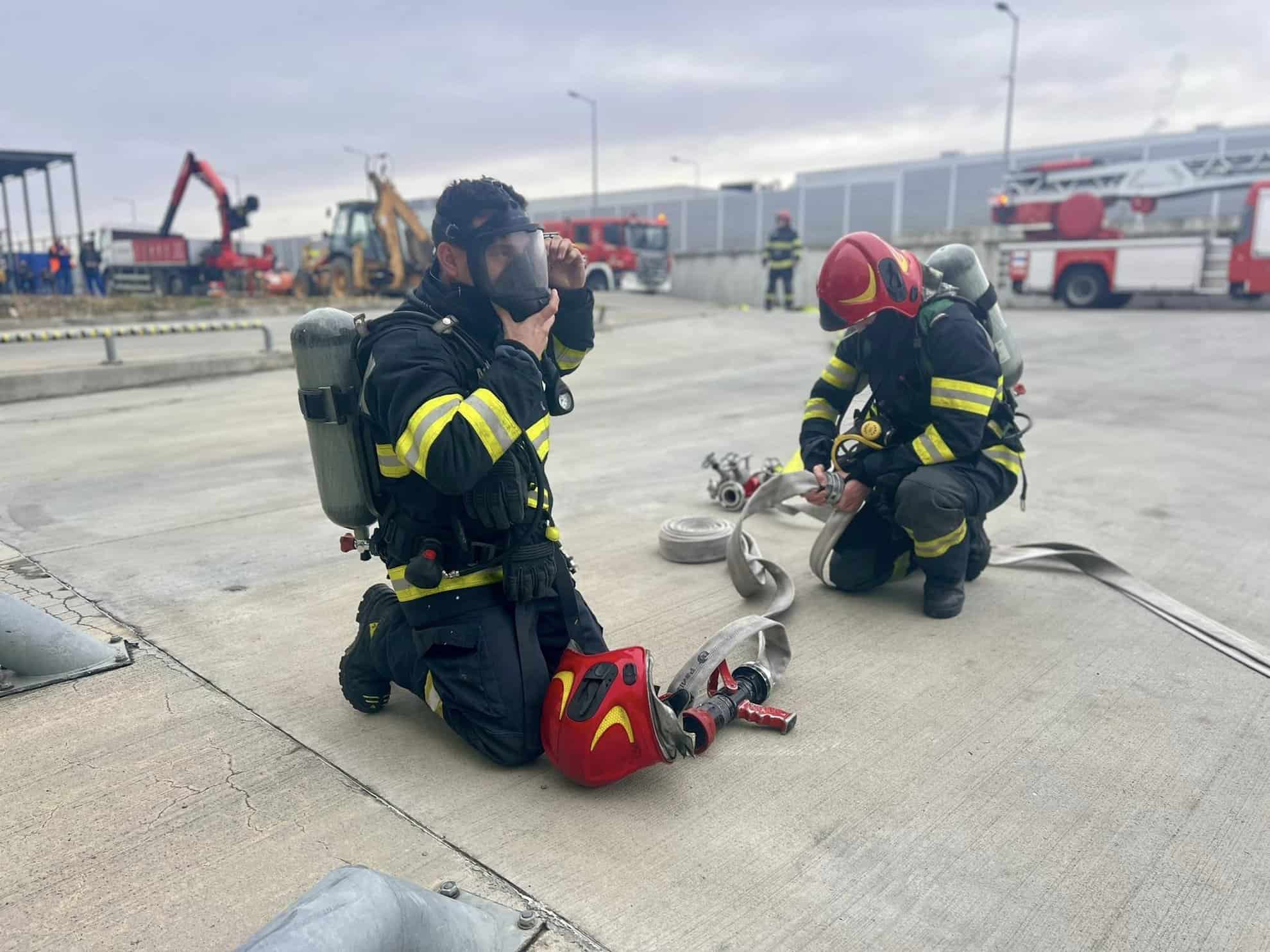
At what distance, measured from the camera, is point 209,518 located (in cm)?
501

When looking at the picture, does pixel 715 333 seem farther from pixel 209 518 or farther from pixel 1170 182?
pixel 1170 182

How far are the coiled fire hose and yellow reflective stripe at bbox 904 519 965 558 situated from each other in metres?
0.32

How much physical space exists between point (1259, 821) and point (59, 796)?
9.89 ft

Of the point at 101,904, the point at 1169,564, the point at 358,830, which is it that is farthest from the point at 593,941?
the point at 1169,564

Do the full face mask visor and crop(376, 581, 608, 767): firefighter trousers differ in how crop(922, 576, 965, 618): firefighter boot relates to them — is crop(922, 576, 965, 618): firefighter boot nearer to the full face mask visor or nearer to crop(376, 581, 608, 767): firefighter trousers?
crop(376, 581, 608, 767): firefighter trousers

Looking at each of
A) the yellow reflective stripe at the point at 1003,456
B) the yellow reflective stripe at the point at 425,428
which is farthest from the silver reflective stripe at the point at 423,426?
the yellow reflective stripe at the point at 1003,456

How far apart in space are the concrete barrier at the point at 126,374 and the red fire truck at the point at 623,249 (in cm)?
1400

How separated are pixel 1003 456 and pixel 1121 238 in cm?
1677

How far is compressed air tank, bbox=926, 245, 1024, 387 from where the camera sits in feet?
12.5

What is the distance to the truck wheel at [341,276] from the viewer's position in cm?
2209

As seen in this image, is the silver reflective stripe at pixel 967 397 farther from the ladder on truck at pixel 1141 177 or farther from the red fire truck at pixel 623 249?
the red fire truck at pixel 623 249

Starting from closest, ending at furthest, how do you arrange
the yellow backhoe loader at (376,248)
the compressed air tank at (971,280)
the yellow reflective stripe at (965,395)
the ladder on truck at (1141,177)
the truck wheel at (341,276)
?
1. the yellow reflective stripe at (965,395)
2. the compressed air tank at (971,280)
3. the ladder on truck at (1141,177)
4. the yellow backhoe loader at (376,248)
5. the truck wheel at (341,276)

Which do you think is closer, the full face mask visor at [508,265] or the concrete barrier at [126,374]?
the full face mask visor at [508,265]

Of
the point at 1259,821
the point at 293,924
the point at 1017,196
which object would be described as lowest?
the point at 1259,821
